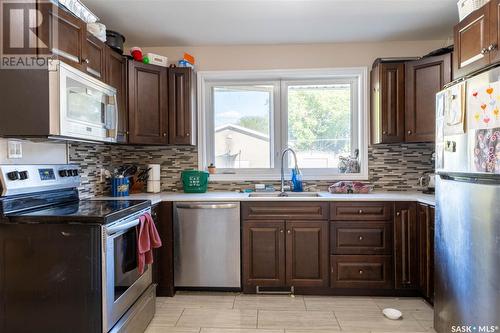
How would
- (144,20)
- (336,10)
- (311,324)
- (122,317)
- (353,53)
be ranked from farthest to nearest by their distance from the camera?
(353,53) → (144,20) → (336,10) → (311,324) → (122,317)

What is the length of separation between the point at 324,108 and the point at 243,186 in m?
1.20

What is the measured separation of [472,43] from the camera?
1665 millimetres

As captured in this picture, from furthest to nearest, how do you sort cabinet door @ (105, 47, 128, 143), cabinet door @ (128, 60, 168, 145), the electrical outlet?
cabinet door @ (128, 60, 168, 145) → cabinet door @ (105, 47, 128, 143) → the electrical outlet

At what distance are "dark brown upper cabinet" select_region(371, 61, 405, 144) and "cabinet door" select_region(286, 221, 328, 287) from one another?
1032 millimetres

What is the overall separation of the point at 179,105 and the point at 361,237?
2030mm

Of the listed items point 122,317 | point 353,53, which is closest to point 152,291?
point 122,317

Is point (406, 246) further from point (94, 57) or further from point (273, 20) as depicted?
point (94, 57)

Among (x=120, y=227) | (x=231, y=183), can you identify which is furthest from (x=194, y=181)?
(x=120, y=227)

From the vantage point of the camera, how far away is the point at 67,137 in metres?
1.71

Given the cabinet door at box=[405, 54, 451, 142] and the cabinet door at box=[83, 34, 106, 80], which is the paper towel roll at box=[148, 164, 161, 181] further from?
the cabinet door at box=[405, 54, 451, 142]

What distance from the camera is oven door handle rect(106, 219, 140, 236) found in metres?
1.57

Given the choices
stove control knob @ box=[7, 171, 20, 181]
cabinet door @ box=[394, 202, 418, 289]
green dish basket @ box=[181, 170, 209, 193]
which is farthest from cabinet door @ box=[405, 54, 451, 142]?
stove control knob @ box=[7, 171, 20, 181]

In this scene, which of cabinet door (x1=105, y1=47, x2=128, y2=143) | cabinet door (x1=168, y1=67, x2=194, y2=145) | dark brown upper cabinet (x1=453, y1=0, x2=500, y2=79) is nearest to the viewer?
dark brown upper cabinet (x1=453, y1=0, x2=500, y2=79)

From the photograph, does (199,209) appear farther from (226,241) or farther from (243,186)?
(243,186)
